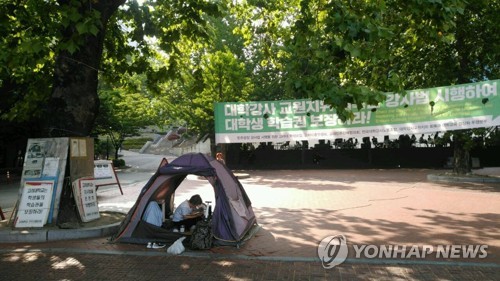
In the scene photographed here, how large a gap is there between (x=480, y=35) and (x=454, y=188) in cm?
611

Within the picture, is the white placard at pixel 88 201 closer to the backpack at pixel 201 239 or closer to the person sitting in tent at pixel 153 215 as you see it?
the person sitting in tent at pixel 153 215

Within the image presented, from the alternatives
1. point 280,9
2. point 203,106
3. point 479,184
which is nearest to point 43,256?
point 280,9

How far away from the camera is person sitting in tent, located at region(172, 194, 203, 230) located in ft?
27.9

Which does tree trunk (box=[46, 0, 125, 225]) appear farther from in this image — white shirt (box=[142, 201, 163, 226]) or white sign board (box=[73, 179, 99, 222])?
white shirt (box=[142, 201, 163, 226])

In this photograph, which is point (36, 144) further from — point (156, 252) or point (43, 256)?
point (156, 252)

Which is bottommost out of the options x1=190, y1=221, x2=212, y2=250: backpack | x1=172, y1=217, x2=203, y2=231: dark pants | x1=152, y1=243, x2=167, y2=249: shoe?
x1=152, y1=243, x2=167, y2=249: shoe

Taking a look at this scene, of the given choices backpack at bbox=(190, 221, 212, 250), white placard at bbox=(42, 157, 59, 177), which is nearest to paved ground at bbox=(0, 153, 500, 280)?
backpack at bbox=(190, 221, 212, 250)

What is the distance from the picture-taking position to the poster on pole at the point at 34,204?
28.9ft

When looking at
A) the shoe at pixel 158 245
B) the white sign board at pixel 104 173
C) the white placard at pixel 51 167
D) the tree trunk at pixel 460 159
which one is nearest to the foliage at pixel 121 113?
the white sign board at pixel 104 173

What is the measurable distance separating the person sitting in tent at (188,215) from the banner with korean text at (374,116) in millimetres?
4457

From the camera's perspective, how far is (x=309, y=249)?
7723mm

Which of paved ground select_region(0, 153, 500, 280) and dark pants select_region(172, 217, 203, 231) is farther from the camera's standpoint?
dark pants select_region(172, 217, 203, 231)

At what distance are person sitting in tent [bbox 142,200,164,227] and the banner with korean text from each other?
4.87 metres

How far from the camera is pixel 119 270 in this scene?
6.55m
